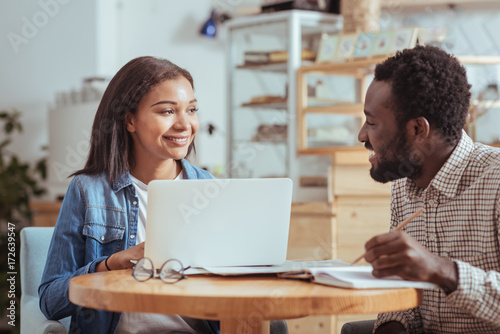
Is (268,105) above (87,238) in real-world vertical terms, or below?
above

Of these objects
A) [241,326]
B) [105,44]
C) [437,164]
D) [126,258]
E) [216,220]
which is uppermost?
[105,44]

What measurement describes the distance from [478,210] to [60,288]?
1014mm

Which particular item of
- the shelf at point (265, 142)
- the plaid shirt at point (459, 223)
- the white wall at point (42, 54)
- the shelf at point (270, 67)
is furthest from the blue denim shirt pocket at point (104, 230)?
the white wall at point (42, 54)

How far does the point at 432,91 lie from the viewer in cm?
142

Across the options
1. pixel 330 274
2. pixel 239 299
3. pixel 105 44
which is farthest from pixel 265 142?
pixel 239 299

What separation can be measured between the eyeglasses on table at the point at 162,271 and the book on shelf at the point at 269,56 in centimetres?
288

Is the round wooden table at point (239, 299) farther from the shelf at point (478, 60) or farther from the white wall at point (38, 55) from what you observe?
the white wall at point (38, 55)

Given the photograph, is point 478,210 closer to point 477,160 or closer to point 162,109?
point 477,160

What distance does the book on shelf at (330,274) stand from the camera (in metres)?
1.19

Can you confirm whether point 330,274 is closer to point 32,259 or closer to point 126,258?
point 126,258

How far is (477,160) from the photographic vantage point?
143 cm

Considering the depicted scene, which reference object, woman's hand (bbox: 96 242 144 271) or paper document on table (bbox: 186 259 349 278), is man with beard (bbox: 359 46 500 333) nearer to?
paper document on table (bbox: 186 259 349 278)

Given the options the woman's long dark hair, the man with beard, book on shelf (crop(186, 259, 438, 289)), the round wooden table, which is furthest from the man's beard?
the woman's long dark hair

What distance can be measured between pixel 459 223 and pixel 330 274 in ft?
1.20
